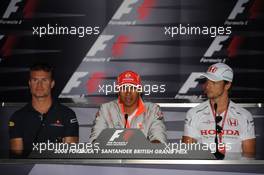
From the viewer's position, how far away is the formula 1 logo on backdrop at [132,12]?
4.55 m

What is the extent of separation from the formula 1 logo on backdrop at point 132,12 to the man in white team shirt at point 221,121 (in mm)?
1114

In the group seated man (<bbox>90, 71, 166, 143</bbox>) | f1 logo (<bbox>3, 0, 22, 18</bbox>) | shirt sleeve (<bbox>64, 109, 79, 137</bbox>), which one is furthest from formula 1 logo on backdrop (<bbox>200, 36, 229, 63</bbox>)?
f1 logo (<bbox>3, 0, 22, 18</bbox>)

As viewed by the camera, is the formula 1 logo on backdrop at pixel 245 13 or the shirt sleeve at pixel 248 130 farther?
the formula 1 logo on backdrop at pixel 245 13

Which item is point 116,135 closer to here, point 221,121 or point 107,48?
point 221,121

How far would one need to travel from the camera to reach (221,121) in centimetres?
361

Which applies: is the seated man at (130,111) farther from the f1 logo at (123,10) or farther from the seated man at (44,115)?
the f1 logo at (123,10)

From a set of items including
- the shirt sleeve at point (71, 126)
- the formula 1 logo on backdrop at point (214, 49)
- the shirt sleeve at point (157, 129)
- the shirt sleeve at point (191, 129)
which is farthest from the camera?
the formula 1 logo on backdrop at point (214, 49)

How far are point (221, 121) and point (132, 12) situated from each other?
1546 mm

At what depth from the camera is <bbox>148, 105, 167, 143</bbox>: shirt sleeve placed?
3.37m

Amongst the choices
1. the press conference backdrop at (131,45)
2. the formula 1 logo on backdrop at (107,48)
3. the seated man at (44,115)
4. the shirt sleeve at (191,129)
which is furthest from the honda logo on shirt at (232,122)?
the formula 1 logo on backdrop at (107,48)

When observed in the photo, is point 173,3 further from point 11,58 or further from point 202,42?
point 11,58

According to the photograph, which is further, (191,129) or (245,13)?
(245,13)

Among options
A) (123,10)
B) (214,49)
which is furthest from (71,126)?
(214,49)

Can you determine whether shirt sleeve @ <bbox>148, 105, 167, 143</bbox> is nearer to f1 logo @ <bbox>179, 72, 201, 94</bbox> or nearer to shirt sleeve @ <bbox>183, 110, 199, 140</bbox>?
shirt sleeve @ <bbox>183, 110, 199, 140</bbox>
